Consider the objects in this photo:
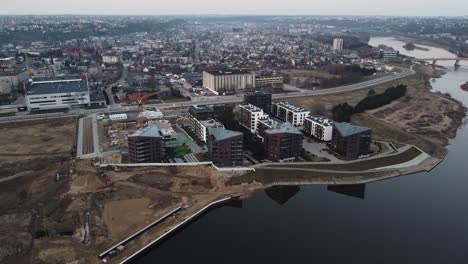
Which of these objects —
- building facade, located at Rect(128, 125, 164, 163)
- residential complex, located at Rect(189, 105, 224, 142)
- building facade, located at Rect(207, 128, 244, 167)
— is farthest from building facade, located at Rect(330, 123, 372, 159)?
building facade, located at Rect(128, 125, 164, 163)

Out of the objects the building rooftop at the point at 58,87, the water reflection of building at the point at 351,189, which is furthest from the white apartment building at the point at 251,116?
the building rooftop at the point at 58,87

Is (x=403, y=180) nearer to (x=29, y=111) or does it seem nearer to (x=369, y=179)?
(x=369, y=179)

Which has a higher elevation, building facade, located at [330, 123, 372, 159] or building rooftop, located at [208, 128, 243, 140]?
building rooftop, located at [208, 128, 243, 140]

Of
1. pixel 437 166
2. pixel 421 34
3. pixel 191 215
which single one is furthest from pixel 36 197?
pixel 421 34

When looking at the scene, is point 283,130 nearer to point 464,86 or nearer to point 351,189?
point 351,189

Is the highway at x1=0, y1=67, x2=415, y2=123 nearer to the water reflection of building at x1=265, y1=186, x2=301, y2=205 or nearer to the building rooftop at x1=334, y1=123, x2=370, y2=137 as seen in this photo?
the building rooftop at x1=334, y1=123, x2=370, y2=137

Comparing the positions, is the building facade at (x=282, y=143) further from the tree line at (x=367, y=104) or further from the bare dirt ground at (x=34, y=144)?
the bare dirt ground at (x=34, y=144)

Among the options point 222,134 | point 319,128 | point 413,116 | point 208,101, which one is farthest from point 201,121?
point 413,116
